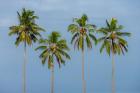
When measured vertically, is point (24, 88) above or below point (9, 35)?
below

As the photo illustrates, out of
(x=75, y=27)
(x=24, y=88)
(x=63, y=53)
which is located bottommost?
(x=24, y=88)

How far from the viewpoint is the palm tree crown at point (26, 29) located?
10112cm

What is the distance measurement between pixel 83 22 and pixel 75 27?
96.3 inches

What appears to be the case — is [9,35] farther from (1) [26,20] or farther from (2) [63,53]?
(2) [63,53]

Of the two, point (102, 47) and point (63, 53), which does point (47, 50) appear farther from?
point (102, 47)

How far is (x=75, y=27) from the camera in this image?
103m

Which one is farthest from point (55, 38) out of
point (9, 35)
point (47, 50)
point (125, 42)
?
point (125, 42)

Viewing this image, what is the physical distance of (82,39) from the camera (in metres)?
102

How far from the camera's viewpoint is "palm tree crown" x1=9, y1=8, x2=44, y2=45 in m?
101

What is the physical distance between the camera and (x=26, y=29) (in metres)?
102

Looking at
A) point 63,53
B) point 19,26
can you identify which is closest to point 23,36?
point 19,26

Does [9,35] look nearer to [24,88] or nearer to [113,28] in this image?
[24,88]

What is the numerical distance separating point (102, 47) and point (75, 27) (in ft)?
28.2

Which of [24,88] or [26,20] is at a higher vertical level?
[26,20]
